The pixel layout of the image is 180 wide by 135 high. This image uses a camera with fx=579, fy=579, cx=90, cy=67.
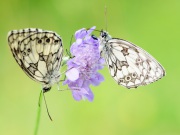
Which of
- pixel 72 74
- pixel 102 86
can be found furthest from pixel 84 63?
pixel 102 86

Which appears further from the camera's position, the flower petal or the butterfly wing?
the butterfly wing

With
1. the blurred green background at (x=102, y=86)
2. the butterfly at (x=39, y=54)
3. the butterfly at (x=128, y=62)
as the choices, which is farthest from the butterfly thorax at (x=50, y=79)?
the blurred green background at (x=102, y=86)

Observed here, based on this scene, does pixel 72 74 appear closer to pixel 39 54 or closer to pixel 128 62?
pixel 39 54

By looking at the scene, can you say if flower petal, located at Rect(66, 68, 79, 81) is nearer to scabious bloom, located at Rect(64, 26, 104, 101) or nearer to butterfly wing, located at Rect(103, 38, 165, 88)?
scabious bloom, located at Rect(64, 26, 104, 101)

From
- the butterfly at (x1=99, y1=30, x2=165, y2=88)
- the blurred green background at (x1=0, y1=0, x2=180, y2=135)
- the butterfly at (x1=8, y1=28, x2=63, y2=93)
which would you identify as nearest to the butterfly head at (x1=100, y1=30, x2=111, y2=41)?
the butterfly at (x1=99, y1=30, x2=165, y2=88)

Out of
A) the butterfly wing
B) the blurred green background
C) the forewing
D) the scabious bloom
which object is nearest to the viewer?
the forewing

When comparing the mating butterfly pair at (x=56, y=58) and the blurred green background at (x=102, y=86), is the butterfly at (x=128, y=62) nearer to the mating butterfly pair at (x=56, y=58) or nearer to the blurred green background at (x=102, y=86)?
the mating butterfly pair at (x=56, y=58)

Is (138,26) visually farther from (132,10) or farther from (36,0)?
(36,0)

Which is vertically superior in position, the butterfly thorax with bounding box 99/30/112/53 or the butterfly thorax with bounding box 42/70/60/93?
the butterfly thorax with bounding box 99/30/112/53

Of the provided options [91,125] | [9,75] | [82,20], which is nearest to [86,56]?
[91,125]
